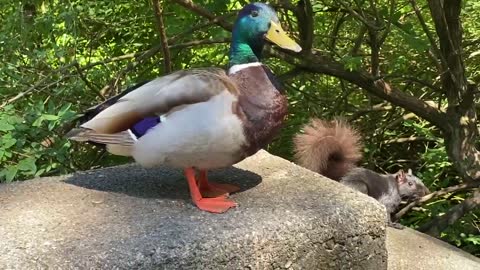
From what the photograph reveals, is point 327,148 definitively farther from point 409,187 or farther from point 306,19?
point 409,187

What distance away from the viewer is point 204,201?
1953 mm

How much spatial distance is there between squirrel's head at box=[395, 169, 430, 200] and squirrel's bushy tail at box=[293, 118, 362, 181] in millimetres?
612

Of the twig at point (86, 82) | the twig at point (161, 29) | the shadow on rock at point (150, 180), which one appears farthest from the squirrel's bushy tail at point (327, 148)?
the twig at point (86, 82)

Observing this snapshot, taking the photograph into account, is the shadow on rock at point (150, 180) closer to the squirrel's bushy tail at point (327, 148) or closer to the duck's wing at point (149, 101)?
the duck's wing at point (149, 101)

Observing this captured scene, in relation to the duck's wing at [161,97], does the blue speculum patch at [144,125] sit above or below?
below

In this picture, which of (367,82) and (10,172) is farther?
(367,82)

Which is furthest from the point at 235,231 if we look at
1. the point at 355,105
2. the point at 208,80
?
the point at 355,105

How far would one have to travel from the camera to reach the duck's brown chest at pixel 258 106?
72.7 inches

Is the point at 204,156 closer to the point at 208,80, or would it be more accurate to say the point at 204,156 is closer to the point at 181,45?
the point at 208,80

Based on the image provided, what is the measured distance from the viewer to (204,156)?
186 centimetres

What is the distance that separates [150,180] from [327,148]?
3.26 feet

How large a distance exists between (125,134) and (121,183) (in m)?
0.29

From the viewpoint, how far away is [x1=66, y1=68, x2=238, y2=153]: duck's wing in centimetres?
186

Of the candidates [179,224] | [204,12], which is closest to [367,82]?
[204,12]
